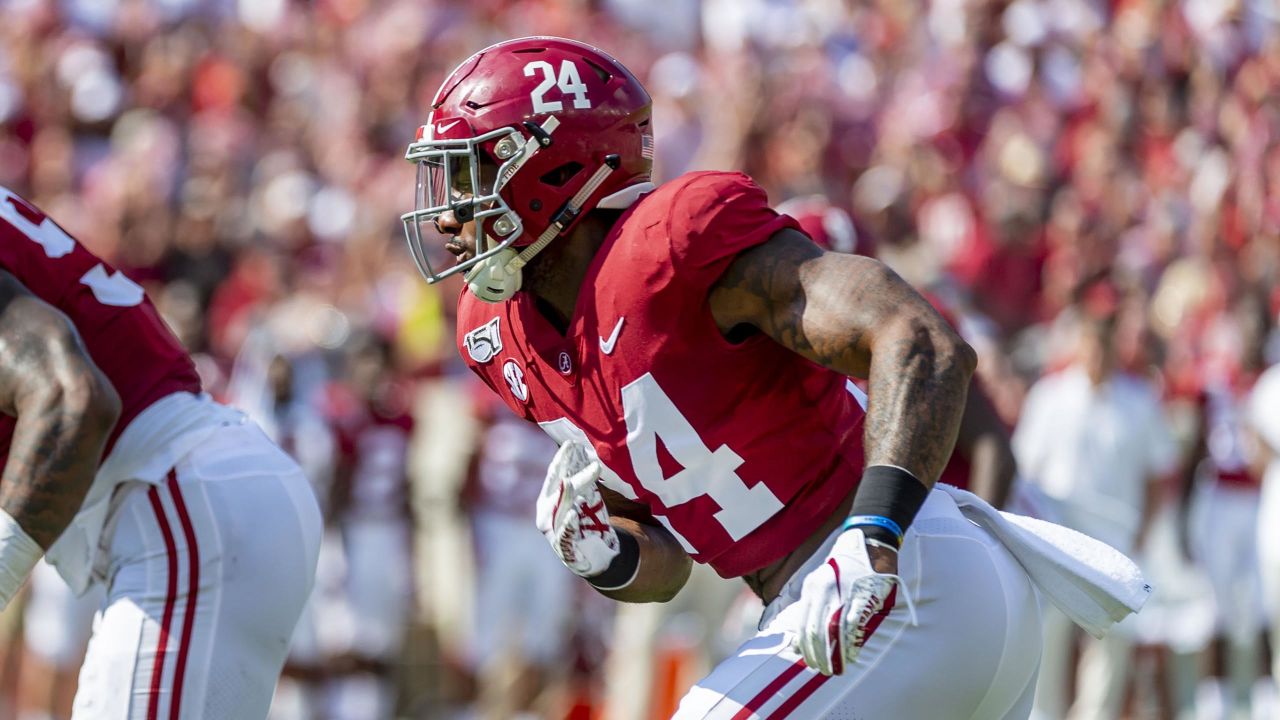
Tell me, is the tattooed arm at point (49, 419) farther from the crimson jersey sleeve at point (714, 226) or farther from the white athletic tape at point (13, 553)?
the crimson jersey sleeve at point (714, 226)

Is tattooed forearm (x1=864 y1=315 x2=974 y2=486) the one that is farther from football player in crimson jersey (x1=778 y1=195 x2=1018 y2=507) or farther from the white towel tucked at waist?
football player in crimson jersey (x1=778 y1=195 x2=1018 y2=507)

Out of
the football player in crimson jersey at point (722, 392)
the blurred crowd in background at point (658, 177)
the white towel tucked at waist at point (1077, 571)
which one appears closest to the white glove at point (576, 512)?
the football player in crimson jersey at point (722, 392)

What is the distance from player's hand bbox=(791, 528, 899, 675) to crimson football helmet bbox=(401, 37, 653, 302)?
36.7 inches

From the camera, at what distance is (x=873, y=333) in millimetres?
2805

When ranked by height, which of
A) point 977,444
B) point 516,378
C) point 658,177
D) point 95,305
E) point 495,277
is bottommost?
point 658,177

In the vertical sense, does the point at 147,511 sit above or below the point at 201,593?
above

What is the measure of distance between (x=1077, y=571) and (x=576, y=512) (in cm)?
87

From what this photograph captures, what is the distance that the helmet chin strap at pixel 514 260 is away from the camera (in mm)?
3287

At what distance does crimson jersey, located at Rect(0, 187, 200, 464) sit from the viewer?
11.7ft

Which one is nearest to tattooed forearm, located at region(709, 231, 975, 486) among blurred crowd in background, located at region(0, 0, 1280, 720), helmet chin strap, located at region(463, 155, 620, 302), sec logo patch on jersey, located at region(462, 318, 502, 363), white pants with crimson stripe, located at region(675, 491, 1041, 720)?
white pants with crimson stripe, located at region(675, 491, 1041, 720)

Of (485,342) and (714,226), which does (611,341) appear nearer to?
(714,226)

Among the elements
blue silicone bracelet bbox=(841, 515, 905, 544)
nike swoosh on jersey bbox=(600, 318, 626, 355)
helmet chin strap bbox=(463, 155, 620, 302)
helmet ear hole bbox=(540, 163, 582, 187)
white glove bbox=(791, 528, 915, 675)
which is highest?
helmet ear hole bbox=(540, 163, 582, 187)

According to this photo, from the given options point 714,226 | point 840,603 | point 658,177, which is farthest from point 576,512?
point 658,177

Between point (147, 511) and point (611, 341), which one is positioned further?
point (147, 511)
